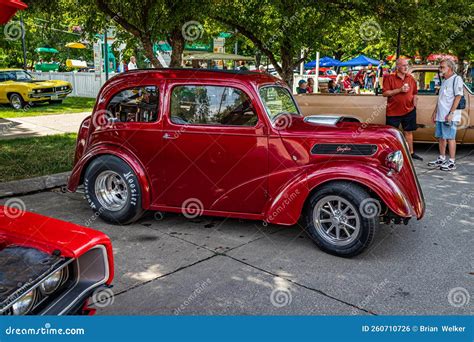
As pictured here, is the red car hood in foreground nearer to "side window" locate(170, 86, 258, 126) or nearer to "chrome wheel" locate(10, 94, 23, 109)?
"side window" locate(170, 86, 258, 126)

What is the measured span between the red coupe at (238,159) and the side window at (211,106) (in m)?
0.01

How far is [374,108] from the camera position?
374 inches

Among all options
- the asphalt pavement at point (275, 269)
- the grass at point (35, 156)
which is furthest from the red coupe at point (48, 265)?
the grass at point (35, 156)

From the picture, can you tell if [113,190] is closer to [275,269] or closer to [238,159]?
[238,159]

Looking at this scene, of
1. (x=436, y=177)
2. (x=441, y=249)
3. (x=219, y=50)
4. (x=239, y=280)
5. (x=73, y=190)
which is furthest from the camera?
(x=219, y=50)

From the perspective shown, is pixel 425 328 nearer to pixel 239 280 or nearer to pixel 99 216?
pixel 239 280

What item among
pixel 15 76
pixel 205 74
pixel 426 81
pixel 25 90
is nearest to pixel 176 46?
pixel 205 74

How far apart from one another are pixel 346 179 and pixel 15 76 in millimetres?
17615

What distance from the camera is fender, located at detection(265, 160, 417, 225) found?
4.19m

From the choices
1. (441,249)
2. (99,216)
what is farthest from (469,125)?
(99,216)

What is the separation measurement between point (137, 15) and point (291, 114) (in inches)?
170

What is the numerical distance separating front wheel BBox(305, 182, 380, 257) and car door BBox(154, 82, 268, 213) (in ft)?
1.95

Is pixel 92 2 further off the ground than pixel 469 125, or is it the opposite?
pixel 92 2

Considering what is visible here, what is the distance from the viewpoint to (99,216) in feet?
17.9
